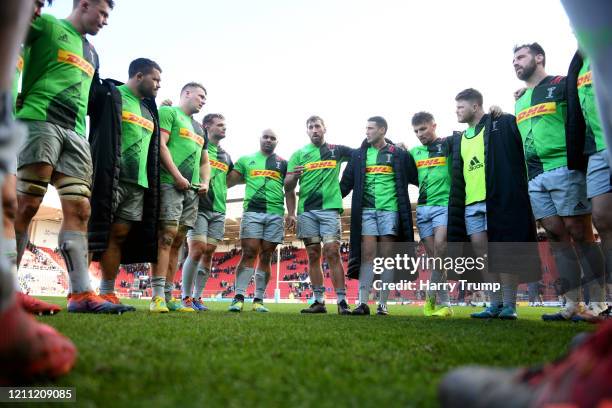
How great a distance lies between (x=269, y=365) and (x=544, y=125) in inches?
148

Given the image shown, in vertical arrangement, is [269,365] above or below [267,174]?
below

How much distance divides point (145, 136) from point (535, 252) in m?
3.99

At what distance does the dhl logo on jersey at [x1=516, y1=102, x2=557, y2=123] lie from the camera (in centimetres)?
399

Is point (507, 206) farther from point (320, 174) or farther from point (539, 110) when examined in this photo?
point (320, 174)

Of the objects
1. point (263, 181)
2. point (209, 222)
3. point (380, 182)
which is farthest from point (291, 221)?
point (380, 182)

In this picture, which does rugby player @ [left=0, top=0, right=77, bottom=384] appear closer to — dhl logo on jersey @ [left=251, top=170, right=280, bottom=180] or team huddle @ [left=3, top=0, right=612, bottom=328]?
team huddle @ [left=3, top=0, right=612, bottom=328]

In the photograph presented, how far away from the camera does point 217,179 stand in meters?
6.45

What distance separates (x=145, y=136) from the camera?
13.9 feet

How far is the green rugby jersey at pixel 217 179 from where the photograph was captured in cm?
612

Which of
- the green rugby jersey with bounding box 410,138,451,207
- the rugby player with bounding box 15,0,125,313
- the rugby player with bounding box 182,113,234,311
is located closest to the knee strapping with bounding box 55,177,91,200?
the rugby player with bounding box 15,0,125,313

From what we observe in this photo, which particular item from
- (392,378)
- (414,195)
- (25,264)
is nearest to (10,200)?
(392,378)

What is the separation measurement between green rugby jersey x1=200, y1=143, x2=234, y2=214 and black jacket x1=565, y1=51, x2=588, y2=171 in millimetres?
4348

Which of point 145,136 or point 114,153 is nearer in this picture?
point 114,153

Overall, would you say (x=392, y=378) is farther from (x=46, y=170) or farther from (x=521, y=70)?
(x=521, y=70)
